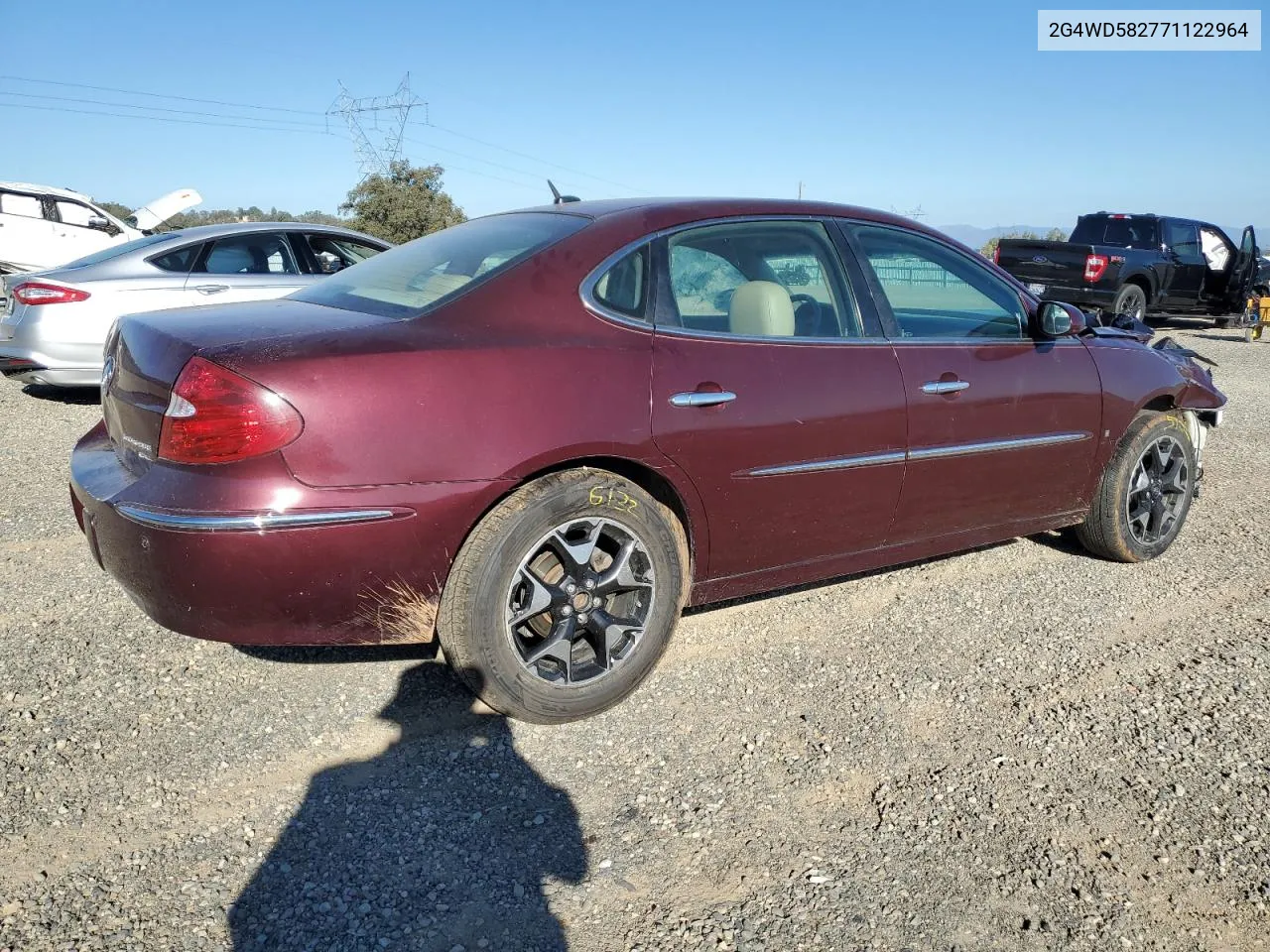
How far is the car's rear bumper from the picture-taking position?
256cm

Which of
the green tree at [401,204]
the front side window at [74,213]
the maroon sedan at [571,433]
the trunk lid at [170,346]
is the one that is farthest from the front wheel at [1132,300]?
the green tree at [401,204]

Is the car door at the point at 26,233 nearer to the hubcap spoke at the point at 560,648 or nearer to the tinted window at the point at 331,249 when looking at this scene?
the tinted window at the point at 331,249

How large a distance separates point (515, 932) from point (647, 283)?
1934 millimetres

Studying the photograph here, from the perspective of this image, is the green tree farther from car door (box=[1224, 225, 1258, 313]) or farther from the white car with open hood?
car door (box=[1224, 225, 1258, 313])

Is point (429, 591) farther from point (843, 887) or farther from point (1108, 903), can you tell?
point (1108, 903)

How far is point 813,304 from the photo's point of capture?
3.57 metres

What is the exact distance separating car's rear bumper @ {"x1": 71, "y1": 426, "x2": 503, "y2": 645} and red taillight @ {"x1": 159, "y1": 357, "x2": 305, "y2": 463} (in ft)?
0.15

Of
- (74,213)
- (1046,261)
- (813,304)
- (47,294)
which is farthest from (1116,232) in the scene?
(74,213)

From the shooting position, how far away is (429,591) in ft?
9.22

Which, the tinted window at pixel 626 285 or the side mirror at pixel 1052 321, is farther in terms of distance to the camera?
the side mirror at pixel 1052 321

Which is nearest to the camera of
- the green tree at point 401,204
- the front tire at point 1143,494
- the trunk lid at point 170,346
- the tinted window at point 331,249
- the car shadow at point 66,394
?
the trunk lid at point 170,346

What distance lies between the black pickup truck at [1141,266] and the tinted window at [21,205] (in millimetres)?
15638

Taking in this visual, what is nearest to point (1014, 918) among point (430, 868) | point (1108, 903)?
point (1108, 903)

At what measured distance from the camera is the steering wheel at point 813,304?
353cm
